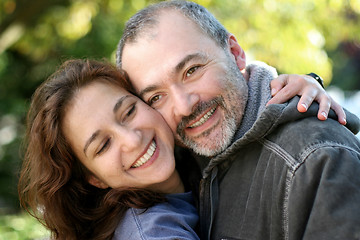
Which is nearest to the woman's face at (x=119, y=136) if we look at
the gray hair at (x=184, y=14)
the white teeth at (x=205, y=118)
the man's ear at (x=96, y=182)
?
the man's ear at (x=96, y=182)

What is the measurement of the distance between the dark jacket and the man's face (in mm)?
185

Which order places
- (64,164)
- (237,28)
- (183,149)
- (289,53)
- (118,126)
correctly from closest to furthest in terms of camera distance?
(118,126)
(64,164)
(183,149)
(289,53)
(237,28)

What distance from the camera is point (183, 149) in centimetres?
278

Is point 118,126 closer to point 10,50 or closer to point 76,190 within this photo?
point 76,190

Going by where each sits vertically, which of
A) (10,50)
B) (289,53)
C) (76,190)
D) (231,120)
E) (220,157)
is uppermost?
(231,120)

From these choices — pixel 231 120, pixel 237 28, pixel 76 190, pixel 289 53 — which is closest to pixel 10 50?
pixel 237 28

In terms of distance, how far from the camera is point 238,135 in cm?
215

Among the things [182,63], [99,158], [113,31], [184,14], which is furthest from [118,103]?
[113,31]

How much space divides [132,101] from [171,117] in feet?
0.79

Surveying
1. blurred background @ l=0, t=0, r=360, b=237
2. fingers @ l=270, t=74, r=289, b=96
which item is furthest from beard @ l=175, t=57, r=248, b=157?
blurred background @ l=0, t=0, r=360, b=237

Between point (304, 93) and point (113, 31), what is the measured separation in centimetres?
508

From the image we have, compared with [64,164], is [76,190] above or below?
below

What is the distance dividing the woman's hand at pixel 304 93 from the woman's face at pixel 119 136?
26.2 inches

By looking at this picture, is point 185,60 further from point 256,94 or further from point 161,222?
point 161,222
